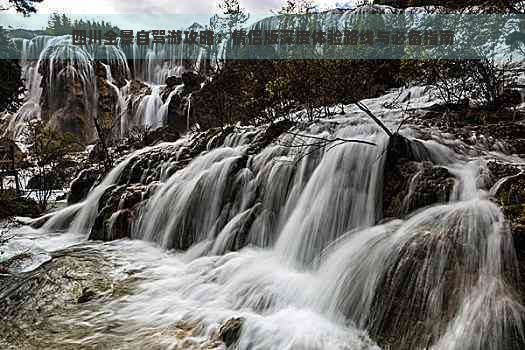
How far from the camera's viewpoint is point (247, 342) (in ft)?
9.95

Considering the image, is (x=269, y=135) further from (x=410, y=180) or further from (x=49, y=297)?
(x=49, y=297)

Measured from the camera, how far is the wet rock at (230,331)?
311 cm

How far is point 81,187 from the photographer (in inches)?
434

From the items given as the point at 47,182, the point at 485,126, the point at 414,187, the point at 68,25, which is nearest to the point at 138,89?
the point at 47,182

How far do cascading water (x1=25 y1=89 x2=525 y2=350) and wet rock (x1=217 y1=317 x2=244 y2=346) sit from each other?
7cm

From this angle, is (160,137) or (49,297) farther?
(160,137)

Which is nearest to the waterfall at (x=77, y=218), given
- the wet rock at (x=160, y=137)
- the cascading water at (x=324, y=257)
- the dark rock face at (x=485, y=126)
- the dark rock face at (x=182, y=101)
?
the cascading water at (x=324, y=257)

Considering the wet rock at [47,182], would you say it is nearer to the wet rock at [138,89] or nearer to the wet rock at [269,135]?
the wet rock at [269,135]

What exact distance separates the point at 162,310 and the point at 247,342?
137 cm

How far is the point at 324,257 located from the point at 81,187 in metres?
9.34

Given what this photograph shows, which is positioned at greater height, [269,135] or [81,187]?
[269,135]

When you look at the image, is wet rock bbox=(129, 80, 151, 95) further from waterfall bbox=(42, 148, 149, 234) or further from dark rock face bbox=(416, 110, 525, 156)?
dark rock face bbox=(416, 110, 525, 156)

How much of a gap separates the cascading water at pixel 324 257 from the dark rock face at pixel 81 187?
4.58m

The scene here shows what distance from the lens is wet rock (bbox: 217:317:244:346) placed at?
311cm
